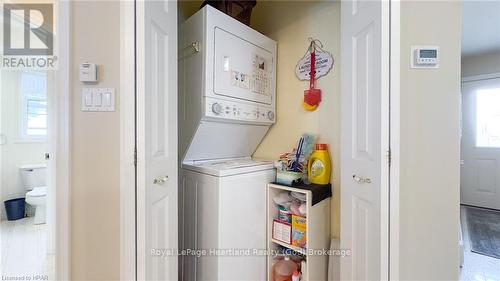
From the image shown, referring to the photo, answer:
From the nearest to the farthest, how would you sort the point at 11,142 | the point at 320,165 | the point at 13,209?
1. the point at 320,165
2. the point at 13,209
3. the point at 11,142

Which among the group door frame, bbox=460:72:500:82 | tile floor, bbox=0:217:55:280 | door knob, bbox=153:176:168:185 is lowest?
tile floor, bbox=0:217:55:280

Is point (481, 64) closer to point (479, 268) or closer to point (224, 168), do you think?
point (479, 268)

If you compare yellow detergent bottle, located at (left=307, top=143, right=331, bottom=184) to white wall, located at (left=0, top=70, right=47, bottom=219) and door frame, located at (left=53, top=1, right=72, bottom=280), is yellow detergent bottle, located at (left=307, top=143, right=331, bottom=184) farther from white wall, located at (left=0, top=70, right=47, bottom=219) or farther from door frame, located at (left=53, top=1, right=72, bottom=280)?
white wall, located at (left=0, top=70, right=47, bottom=219)

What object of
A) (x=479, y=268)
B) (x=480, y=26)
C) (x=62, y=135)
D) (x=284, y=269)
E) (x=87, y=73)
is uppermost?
(x=480, y=26)

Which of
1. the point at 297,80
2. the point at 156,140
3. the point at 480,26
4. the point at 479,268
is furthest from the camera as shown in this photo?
the point at 480,26

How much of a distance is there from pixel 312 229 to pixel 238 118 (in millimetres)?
909

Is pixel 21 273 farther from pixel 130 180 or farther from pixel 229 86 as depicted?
pixel 229 86

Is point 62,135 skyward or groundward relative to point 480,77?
groundward

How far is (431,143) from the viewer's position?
109 centimetres

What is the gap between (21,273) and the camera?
69.4 inches

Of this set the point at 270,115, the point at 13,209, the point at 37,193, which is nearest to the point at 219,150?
the point at 270,115

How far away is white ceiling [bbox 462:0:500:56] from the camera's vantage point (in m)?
2.27

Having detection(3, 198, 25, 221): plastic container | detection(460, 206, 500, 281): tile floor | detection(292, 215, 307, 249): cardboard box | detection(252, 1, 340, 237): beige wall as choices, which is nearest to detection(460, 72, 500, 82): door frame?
detection(460, 206, 500, 281): tile floor

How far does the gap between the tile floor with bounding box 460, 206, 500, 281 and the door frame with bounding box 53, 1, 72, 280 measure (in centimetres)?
278
